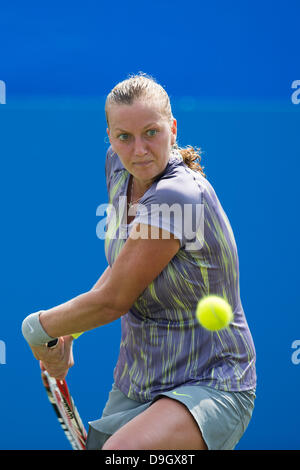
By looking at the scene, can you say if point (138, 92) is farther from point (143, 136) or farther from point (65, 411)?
point (65, 411)

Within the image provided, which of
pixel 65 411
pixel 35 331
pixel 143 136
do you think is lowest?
pixel 65 411

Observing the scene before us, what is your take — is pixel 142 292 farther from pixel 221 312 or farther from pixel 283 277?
pixel 283 277

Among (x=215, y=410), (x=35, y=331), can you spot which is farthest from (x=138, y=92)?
(x=215, y=410)

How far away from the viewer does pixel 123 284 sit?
1.25 meters

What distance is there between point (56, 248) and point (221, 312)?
157 cm

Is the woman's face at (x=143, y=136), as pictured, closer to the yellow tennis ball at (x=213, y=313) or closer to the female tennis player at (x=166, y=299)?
the female tennis player at (x=166, y=299)

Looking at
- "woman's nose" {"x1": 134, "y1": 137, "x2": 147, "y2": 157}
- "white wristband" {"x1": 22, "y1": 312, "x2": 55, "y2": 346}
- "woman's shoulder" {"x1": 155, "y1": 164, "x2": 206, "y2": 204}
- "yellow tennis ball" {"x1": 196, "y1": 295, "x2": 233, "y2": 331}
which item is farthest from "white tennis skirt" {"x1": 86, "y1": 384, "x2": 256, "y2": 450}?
"woman's nose" {"x1": 134, "y1": 137, "x2": 147, "y2": 157}

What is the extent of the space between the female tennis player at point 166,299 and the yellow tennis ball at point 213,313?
0.02 meters

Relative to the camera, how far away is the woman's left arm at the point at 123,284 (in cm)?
122

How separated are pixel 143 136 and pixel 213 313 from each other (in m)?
0.39

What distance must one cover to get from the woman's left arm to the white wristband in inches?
1.1

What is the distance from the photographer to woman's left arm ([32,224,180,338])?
1.22 meters

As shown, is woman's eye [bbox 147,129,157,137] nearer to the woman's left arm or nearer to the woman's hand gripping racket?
the woman's left arm

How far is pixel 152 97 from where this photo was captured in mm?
1316
